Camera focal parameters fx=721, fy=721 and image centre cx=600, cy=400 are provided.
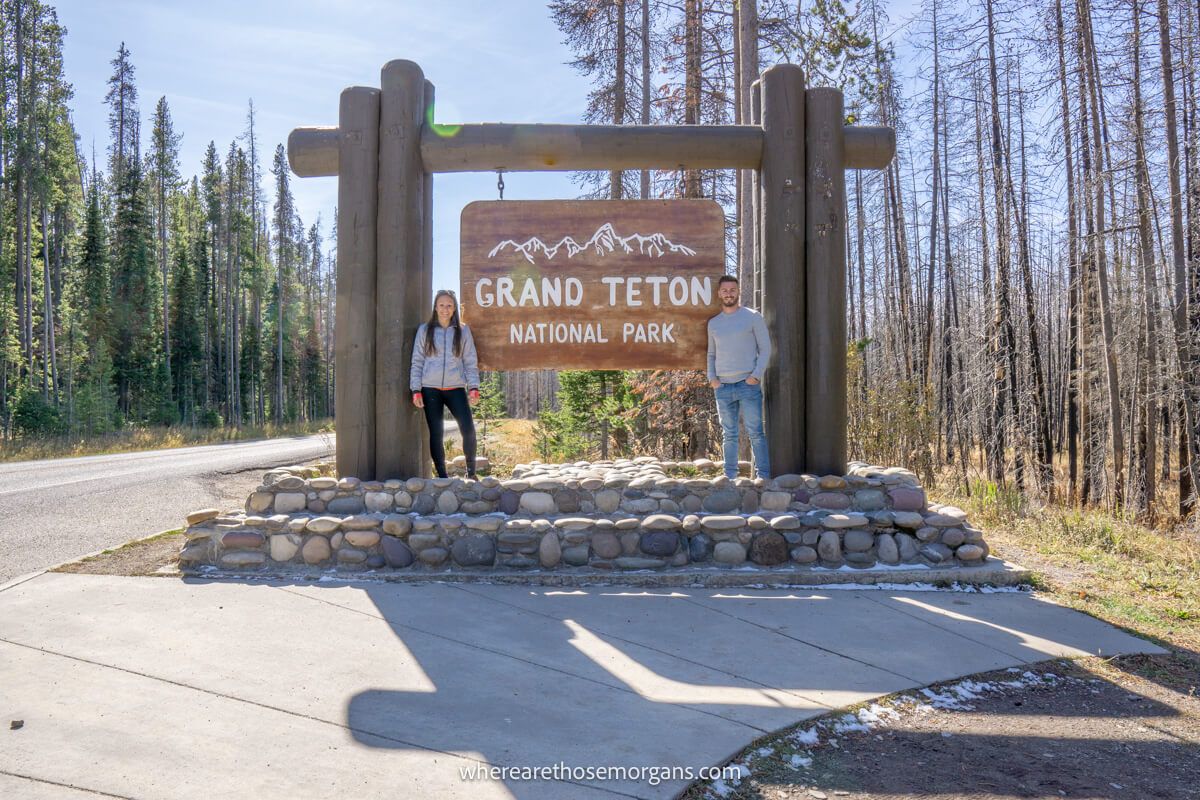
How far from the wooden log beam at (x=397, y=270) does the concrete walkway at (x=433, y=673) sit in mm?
1375

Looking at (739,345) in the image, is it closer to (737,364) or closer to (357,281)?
(737,364)

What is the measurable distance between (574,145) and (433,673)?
4.25 m

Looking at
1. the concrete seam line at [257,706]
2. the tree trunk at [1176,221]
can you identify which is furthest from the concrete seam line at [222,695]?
the tree trunk at [1176,221]

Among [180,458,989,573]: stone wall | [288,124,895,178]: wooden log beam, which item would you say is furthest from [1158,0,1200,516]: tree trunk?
[180,458,989,573]: stone wall

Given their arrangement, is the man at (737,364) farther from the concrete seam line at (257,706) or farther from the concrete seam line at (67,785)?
the concrete seam line at (67,785)

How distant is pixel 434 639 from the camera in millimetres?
3756

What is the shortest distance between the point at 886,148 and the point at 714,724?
4986mm

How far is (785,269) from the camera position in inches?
228

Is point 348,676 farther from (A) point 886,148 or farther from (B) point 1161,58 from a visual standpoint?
(B) point 1161,58

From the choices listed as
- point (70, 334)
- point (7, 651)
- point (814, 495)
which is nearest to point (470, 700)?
point (7, 651)

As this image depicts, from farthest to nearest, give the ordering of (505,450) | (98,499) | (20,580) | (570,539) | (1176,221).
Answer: (505,450) → (1176,221) → (98,499) → (570,539) → (20,580)

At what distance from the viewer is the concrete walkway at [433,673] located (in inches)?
96.5

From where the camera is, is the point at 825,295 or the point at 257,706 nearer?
the point at 257,706

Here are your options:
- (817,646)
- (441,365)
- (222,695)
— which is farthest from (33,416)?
(817,646)
